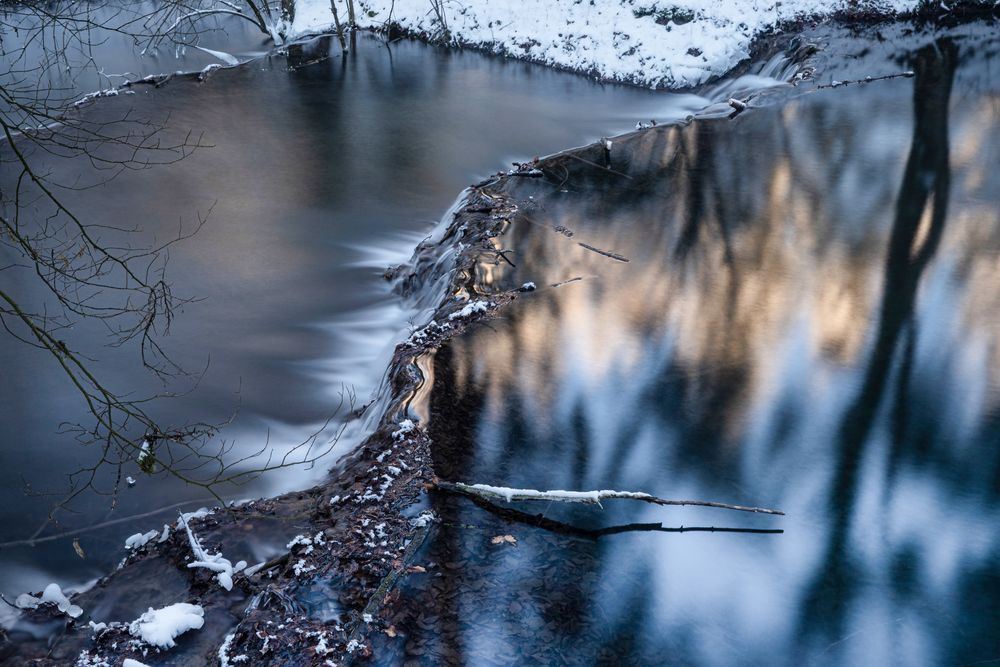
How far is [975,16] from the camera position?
1903 centimetres

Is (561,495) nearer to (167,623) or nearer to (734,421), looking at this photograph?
(734,421)

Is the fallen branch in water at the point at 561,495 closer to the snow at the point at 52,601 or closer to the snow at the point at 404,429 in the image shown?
the snow at the point at 404,429

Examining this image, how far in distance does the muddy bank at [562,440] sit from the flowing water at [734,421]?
0.03 metres

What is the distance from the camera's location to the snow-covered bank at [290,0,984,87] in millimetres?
17422

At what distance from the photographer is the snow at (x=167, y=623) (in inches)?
186

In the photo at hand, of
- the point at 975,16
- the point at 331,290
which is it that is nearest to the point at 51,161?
the point at 331,290

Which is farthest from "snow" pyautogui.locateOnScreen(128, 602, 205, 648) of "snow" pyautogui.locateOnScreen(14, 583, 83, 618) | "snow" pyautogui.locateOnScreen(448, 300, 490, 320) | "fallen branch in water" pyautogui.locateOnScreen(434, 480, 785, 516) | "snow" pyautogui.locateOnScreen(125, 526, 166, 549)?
"snow" pyautogui.locateOnScreen(448, 300, 490, 320)

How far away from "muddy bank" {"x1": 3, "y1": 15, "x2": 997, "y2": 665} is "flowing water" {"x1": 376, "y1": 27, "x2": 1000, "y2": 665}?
0.03 m

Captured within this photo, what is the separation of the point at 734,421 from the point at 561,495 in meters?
2.02

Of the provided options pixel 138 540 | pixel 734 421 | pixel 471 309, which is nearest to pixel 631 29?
pixel 471 309

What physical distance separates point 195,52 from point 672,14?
12173 mm

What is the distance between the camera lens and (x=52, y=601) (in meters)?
5.29

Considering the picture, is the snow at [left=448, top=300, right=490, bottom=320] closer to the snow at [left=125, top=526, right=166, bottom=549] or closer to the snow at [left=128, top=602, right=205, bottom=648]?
the snow at [left=125, top=526, right=166, bottom=549]

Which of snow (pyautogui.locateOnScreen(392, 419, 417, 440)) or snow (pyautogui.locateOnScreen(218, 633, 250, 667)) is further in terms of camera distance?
snow (pyautogui.locateOnScreen(392, 419, 417, 440))
